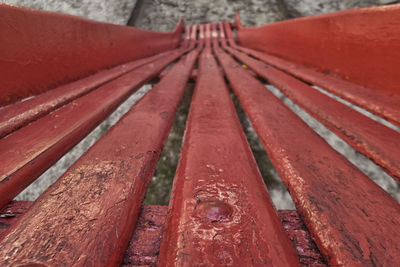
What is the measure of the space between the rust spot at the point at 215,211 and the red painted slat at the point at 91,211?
9 centimetres

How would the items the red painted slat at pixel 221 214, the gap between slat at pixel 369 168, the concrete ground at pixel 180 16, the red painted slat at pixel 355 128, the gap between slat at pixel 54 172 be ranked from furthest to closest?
the gap between slat at pixel 54 172, the concrete ground at pixel 180 16, the gap between slat at pixel 369 168, the red painted slat at pixel 355 128, the red painted slat at pixel 221 214

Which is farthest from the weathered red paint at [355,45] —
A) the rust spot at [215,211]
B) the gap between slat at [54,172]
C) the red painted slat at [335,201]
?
the gap between slat at [54,172]

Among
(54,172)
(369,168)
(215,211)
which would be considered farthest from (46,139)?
(369,168)

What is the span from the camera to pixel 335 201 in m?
0.27

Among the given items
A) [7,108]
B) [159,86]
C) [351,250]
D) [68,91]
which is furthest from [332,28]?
[7,108]

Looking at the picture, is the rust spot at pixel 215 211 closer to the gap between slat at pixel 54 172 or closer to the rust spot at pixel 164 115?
the rust spot at pixel 164 115

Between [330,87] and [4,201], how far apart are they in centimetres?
83

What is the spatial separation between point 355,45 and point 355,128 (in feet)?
1.36

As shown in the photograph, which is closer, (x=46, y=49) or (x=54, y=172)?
(x=46, y=49)

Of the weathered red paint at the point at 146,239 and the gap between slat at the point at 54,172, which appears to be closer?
the weathered red paint at the point at 146,239

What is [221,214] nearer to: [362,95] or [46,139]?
[46,139]

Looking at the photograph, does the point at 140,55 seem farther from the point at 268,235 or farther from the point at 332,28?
the point at 268,235

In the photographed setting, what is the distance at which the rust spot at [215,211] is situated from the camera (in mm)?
240

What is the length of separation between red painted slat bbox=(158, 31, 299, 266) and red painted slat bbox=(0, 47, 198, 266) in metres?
0.06
